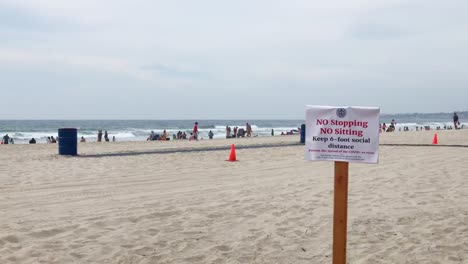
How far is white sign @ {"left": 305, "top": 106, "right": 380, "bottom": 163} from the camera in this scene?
13.2 ft

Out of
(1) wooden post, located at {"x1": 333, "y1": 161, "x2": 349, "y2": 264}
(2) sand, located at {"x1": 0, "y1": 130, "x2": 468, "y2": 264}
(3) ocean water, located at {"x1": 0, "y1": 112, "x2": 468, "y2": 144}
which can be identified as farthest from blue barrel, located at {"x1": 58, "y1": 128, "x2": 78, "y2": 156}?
(3) ocean water, located at {"x1": 0, "y1": 112, "x2": 468, "y2": 144}

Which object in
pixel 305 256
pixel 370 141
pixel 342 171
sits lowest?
pixel 305 256

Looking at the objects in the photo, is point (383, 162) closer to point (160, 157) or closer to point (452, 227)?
point (160, 157)

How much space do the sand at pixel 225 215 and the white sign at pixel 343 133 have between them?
1719 millimetres

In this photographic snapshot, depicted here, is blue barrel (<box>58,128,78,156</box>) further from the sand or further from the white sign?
the white sign

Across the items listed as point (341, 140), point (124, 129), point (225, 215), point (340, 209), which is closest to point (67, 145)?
point (225, 215)

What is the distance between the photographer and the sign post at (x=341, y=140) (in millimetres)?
4016

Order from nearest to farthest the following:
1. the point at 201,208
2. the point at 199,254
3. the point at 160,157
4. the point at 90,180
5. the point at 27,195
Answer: the point at 199,254 → the point at 201,208 → the point at 27,195 → the point at 90,180 → the point at 160,157

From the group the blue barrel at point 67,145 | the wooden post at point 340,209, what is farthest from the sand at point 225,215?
the blue barrel at point 67,145

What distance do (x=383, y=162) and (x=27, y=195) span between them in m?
10.1

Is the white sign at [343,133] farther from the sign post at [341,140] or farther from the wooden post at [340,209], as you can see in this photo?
the wooden post at [340,209]

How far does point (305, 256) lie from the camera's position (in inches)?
217

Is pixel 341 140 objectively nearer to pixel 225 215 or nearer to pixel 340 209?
pixel 340 209

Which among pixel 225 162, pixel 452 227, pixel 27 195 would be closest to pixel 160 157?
pixel 225 162
